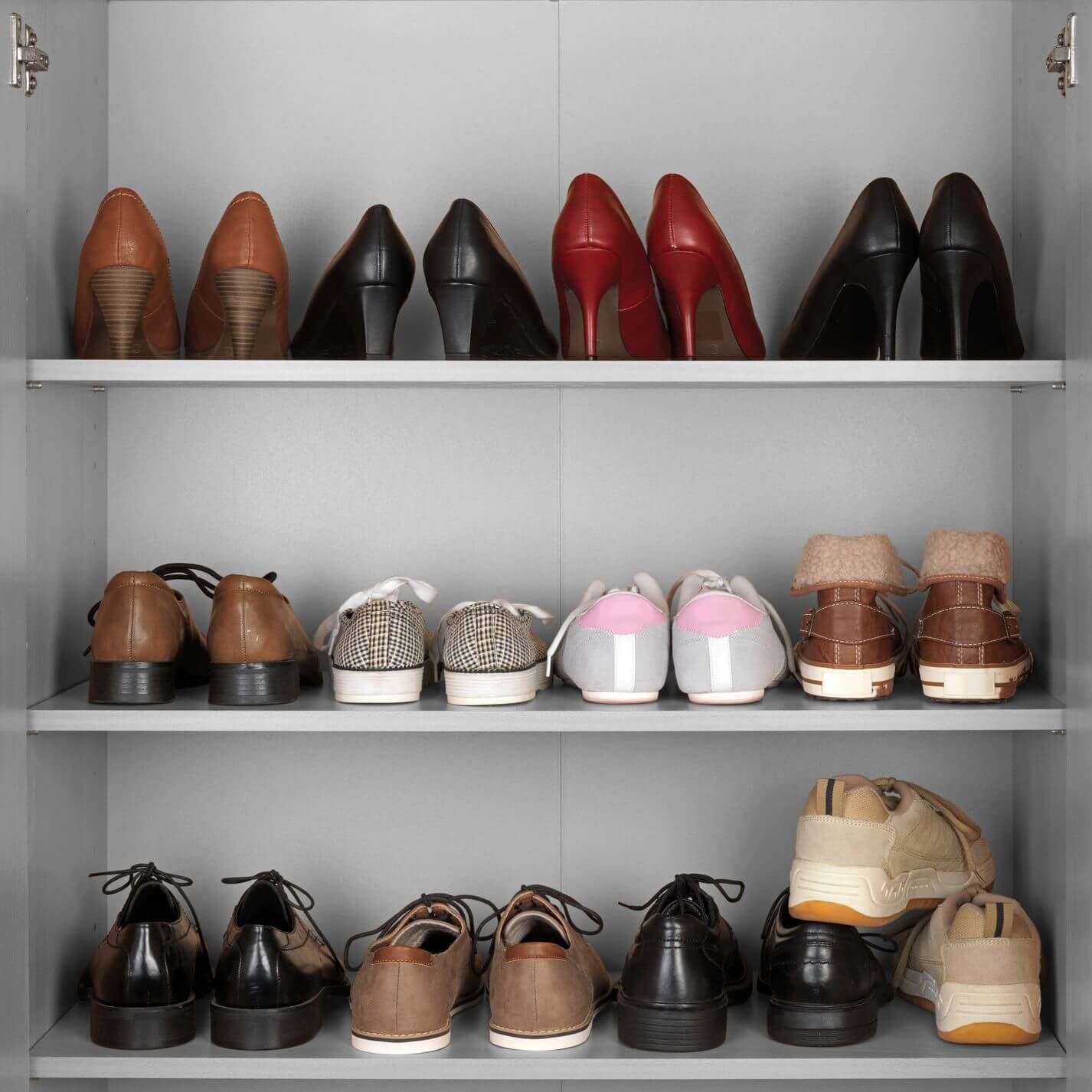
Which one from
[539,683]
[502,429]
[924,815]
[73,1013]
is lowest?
[73,1013]

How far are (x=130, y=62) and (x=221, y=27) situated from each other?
17 cm

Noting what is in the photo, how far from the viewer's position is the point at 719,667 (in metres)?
1.82

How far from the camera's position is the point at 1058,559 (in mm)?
1853

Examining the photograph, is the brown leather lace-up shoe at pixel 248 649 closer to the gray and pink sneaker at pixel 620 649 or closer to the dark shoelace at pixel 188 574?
the dark shoelace at pixel 188 574

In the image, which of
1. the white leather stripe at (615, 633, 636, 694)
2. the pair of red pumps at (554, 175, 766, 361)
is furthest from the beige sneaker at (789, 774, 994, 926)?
the pair of red pumps at (554, 175, 766, 361)

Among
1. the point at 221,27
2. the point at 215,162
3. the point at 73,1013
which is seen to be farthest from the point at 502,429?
the point at 73,1013

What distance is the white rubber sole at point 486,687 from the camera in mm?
1822

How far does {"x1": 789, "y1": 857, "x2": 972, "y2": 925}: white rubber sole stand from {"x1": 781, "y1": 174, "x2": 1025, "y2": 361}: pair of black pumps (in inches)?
30.3

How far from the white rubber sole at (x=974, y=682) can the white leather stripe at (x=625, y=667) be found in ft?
1.47

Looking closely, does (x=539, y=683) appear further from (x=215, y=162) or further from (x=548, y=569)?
(x=215, y=162)

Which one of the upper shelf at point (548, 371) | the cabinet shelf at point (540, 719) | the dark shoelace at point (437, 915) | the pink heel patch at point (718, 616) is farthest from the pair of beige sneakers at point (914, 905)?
the upper shelf at point (548, 371)

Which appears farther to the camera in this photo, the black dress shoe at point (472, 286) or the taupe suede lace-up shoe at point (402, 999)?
the black dress shoe at point (472, 286)

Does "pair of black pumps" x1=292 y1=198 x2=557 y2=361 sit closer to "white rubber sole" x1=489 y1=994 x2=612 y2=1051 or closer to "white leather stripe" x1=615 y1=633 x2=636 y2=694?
"white leather stripe" x1=615 y1=633 x2=636 y2=694

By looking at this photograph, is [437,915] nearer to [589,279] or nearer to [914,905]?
[914,905]
